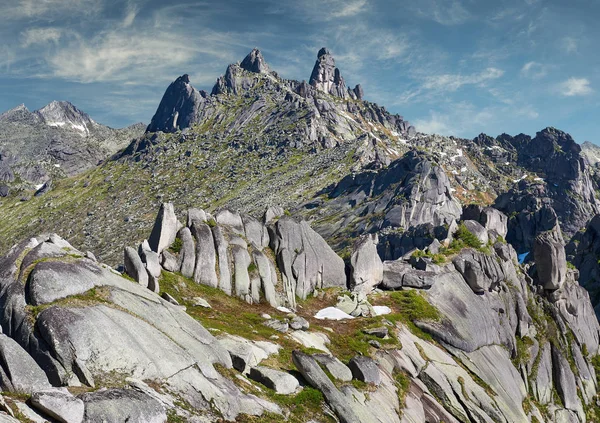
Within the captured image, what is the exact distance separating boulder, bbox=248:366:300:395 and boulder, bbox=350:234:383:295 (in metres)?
28.5

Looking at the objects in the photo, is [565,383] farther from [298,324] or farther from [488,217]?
[298,324]

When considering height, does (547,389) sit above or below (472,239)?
below

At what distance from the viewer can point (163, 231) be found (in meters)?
46.0

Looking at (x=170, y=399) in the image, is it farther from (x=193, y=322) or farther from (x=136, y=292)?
(x=136, y=292)

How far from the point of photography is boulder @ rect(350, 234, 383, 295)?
57.2 m

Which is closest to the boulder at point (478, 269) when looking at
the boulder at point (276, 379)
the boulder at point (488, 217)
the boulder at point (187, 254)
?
the boulder at point (488, 217)

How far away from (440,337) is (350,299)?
10246mm

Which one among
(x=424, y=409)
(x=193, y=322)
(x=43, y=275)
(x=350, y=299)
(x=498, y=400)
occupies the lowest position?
(x=498, y=400)

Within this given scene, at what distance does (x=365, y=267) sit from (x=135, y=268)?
30.0 metres

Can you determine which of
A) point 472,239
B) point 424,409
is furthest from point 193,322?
point 472,239

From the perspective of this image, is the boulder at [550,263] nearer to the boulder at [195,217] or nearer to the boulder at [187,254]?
the boulder at [195,217]

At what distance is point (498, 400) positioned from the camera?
46.5 m

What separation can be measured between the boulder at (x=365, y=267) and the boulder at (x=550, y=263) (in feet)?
104

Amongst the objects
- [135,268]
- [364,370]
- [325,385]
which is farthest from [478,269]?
[135,268]
